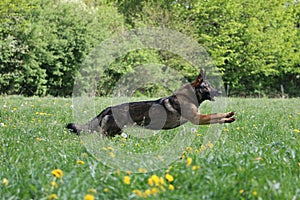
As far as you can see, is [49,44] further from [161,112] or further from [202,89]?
[202,89]

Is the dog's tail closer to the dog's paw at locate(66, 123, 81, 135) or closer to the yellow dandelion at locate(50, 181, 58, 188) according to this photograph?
the dog's paw at locate(66, 123, 81, 135)

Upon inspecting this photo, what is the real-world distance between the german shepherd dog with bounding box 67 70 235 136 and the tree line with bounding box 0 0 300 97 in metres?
7.58

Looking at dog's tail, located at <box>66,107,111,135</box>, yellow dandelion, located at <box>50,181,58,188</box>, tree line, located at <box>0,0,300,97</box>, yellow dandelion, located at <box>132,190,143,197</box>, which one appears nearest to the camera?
yellow dandelion, located at <box>132,190,143,197</box>

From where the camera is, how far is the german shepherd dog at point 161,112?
5.49 metres

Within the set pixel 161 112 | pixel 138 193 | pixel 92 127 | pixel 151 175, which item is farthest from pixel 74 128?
pixel 138 193

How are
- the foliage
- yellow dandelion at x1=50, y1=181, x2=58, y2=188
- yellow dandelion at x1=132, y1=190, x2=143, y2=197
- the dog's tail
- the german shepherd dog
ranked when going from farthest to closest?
1. the foliage
2. the dog's tail
3. the german shepherd dog
4. yellow dandelion at x1=50, y1=181, x2=58, y2=188
5. yellow dandelion at x1=132, y1=190, x2=143, y2=197

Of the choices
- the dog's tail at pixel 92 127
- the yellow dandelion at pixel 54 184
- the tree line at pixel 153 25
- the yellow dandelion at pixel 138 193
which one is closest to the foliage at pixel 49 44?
the tree line at pixel 153 25

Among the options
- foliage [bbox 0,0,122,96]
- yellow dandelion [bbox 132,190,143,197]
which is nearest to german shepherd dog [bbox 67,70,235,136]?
yellow dandelion [bbox 132,190,143,197]

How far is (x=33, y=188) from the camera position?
272 centimetres

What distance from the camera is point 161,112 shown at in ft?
18.3

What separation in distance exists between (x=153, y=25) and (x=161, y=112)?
16931 mm

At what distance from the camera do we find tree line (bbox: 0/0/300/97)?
20.7m

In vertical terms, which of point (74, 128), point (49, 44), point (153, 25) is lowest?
point (74, 128)

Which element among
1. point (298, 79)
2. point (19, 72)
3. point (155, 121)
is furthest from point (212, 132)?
point (298, 79)
